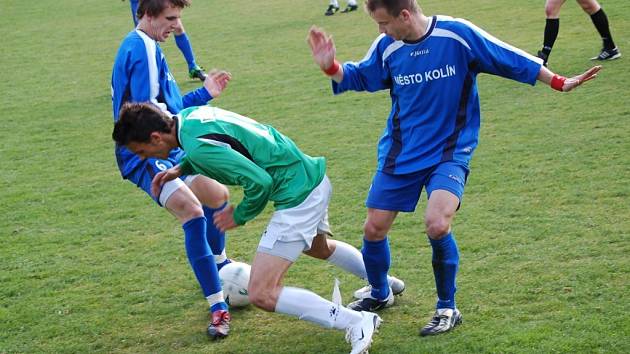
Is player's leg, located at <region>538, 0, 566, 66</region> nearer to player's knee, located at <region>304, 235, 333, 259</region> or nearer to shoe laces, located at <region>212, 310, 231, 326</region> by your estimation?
player's knee, located at <region>304, 235, 333, 259</region>

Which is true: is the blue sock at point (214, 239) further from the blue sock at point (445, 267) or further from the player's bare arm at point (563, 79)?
the player's bare arm at point (563, 79)

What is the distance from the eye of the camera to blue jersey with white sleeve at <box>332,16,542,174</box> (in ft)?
15.5

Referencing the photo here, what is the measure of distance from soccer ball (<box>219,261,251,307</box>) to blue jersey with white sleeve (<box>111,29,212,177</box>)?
813 mm

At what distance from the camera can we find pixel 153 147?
444cm

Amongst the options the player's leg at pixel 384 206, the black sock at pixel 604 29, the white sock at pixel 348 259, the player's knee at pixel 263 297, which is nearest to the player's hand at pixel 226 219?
the player's knee at pixel 263 297

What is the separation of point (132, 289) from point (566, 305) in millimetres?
2753

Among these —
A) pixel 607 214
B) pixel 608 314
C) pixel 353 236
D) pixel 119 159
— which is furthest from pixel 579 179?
pixel 119 159

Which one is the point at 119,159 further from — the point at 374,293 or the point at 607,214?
the point at 607,214

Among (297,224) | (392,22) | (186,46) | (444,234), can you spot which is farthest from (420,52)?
(186,46)

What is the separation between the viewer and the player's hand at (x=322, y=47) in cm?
491

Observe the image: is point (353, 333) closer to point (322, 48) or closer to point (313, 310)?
point (313, 310)

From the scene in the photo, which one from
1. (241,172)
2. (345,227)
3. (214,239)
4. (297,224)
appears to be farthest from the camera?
(345,227)

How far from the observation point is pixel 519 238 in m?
5.85

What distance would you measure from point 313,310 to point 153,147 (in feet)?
3.79
